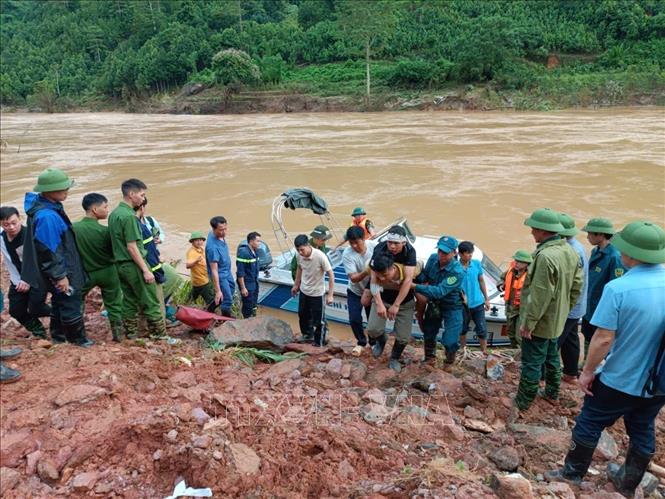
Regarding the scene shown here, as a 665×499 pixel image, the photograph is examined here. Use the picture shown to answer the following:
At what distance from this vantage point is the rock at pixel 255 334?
501cm

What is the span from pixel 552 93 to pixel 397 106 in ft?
41.3

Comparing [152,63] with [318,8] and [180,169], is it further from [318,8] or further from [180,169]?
[180,169]

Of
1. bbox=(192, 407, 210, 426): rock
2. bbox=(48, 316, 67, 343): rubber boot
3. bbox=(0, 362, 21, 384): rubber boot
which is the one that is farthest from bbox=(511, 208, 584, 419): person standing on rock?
bbox=(48, 316, 67, 343): rubber boot

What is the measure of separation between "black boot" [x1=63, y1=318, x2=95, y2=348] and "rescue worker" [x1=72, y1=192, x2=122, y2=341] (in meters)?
0.25

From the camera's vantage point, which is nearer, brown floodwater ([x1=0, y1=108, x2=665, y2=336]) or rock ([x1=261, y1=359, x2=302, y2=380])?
rock ([x1=261, y1=359, x2=302, y2=380])

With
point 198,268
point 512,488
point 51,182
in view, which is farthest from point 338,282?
point 512,488

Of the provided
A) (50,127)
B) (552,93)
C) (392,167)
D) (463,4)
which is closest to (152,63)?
(50,127)

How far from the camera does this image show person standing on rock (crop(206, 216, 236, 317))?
20.2 ft

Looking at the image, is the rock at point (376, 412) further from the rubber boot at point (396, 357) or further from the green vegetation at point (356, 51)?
the green vegetation at point (356, 51)

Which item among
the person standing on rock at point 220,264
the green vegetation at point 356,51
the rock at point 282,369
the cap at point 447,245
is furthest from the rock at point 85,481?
the green vegetation at point 356,51

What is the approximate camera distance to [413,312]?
15.5 feet

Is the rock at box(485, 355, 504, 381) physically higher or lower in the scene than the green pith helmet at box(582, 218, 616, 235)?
lower

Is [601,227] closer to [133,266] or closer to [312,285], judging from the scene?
[312,285]

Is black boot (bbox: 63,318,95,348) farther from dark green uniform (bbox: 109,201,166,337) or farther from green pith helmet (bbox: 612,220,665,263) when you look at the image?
green pith helmet (bbox: 612,220,665,263)
